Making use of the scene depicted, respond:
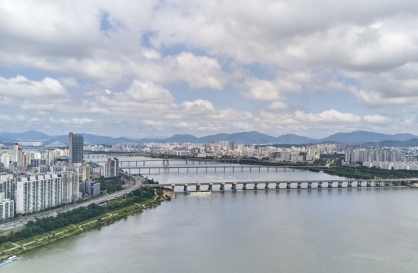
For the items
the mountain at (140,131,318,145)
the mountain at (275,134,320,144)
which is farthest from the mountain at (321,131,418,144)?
the mountain at (140,131,318,145)

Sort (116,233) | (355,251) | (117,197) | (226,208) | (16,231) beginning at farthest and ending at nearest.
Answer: (117,197) → (226,208) → (116,233) → (16,231) → (355,251)

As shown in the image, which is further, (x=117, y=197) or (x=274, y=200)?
(x=274, y=200)

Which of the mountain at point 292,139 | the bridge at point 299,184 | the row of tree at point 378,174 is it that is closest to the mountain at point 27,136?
the mountain at point 292,139

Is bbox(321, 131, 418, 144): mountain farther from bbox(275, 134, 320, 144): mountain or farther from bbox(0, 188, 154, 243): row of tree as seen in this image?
bbox(0, 188, 154, 243): row of tree

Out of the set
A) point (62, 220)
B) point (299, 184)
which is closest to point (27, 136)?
point (299, 184)

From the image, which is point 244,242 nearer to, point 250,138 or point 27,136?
point 27,136

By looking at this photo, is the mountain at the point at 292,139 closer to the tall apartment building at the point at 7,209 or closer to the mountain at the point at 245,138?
the mountain at the point at 245,138

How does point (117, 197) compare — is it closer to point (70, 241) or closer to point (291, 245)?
point (70, 241)

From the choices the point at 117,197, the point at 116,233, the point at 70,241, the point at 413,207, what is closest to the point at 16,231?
the point at 70,241
